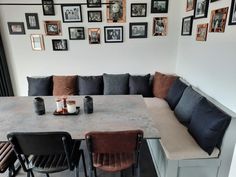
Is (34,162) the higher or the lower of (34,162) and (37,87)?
the lower

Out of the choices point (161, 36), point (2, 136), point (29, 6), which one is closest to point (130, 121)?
point (2, 136)

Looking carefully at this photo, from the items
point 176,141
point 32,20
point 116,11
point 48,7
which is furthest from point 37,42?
point 176,141

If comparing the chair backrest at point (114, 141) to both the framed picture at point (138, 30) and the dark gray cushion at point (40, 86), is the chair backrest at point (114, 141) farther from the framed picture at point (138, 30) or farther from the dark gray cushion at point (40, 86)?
the framed picture at point (138, 30)

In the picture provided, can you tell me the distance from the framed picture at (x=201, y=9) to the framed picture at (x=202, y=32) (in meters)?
0.13

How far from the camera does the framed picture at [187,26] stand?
2742mm

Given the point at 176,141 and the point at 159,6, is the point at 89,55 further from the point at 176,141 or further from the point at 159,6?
the point at 176,141

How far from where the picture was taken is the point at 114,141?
137 cm

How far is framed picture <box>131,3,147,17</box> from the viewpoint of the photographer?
3.12 m

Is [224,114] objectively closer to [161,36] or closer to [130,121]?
[130,121]

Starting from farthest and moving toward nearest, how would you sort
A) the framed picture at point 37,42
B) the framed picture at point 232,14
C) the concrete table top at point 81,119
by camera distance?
the framed picture at point 37,42 < the framed picture at point 232,14 < the concrete table top at point 81,119

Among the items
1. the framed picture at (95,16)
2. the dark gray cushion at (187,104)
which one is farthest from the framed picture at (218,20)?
the framed picture at (95,16)

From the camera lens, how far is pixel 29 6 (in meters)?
3.14

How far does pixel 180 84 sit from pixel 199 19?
933 mm

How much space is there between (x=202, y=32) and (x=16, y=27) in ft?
10.2
